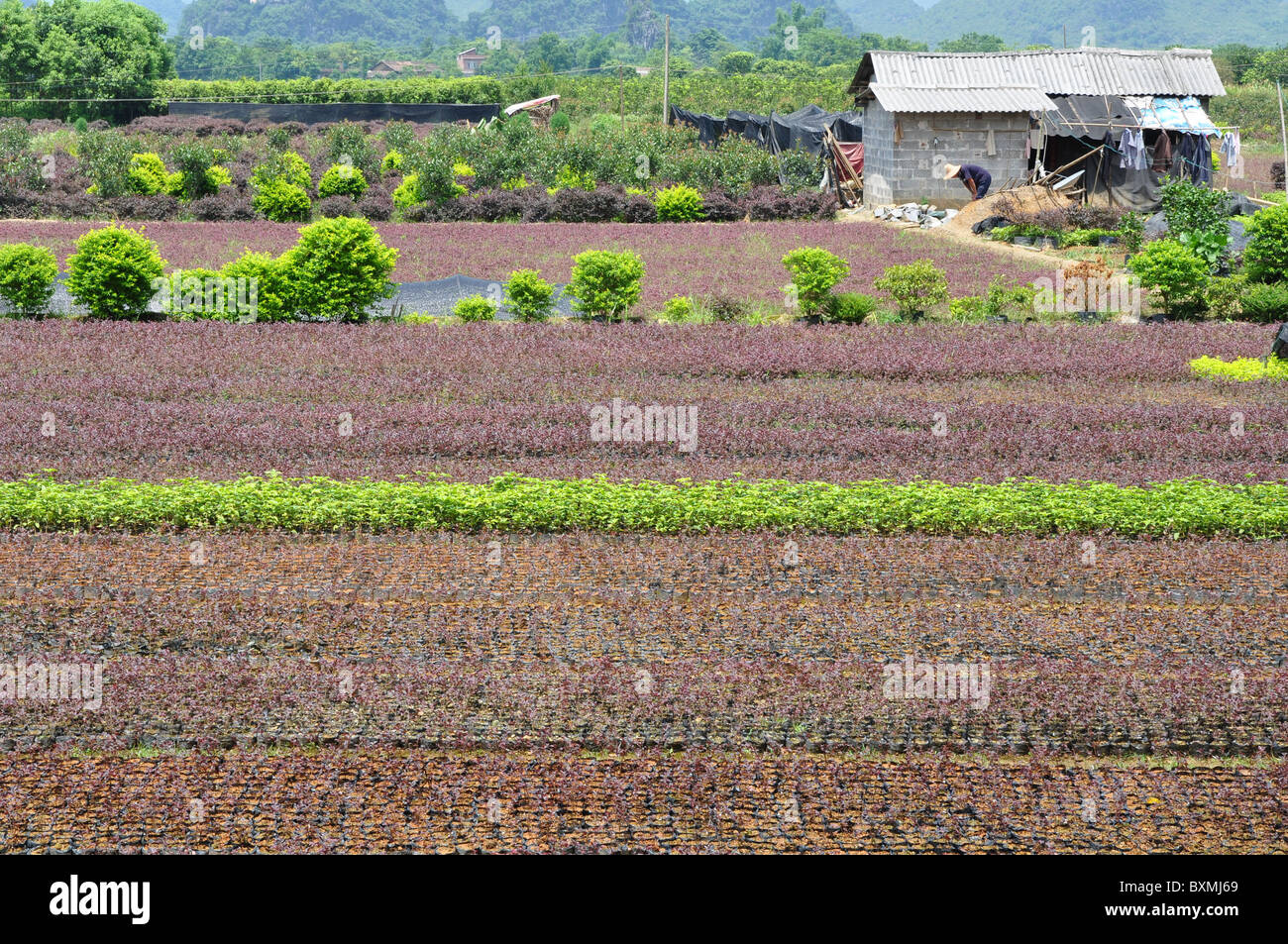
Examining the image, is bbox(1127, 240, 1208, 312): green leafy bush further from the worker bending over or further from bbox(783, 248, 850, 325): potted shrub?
the worker bending over

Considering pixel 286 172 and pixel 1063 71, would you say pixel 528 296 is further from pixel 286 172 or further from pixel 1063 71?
pixel 1063 71

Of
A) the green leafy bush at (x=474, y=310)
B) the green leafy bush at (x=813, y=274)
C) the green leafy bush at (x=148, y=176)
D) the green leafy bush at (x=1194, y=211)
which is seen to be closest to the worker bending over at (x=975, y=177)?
the green leafy bush at (x=1194, y=211)

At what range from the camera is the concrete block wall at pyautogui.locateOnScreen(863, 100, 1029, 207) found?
1174 inches

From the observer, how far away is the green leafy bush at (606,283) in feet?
61.2

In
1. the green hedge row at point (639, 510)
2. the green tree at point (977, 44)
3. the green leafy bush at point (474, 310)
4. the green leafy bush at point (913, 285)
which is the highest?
the green tree at point (977, 44)

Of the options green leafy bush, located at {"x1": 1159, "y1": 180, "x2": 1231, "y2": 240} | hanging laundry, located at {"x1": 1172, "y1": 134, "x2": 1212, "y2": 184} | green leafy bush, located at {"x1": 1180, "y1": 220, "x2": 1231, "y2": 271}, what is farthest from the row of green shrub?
hanging laundry, located at {"x1": 1172, "y1": 134, "x2": 1212, "y2": 184}

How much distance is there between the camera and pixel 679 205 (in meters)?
29.9

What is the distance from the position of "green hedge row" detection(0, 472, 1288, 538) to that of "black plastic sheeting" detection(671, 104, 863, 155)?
25.0 meters

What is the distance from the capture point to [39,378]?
15.2 metres

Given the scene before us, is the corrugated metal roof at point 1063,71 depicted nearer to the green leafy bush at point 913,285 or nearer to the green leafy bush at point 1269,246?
the green leafy bush at point 1269,246

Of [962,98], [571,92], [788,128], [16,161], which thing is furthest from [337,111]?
[962,98]

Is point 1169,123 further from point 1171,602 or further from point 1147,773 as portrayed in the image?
point 1147,773

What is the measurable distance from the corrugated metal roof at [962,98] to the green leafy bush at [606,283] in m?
13.2

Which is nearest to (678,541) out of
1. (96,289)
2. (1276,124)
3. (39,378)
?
(39,378)
